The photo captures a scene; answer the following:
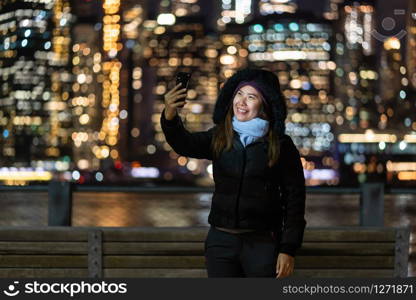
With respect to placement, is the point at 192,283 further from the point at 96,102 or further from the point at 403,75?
the point at 96,102

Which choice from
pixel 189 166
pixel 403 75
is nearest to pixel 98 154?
pixel 189 166

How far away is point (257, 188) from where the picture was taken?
14.7ft

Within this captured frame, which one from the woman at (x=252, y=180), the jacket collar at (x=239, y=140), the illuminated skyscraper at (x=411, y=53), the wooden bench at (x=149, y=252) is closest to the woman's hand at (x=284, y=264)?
the woman at (x=252, y=180)

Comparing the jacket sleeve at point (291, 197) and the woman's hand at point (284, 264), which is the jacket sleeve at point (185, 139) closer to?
the jacket sleeve at point (291, 197)

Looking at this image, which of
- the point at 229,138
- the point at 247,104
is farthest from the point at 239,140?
the point at 247,104

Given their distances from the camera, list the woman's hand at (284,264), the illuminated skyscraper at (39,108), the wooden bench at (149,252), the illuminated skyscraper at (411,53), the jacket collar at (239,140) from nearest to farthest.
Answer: the woman's hand at (284,264) < the jacket collar at (239,140) < the wooden bench at (149,252) < the illuminated skyscraper at (39,108) < the illuminated skyscraper at (411,53)

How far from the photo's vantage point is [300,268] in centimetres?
662

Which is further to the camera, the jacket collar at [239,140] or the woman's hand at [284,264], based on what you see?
the jacket collar at [239,140]

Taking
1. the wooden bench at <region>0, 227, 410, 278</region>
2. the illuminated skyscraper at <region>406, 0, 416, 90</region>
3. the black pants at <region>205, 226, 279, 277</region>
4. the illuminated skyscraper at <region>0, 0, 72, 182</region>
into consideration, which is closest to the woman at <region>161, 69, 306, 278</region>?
the black pants at <region>205, 226, 279, 277</region>

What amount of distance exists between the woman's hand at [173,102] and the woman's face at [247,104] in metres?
0.29

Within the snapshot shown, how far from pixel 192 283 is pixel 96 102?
195673 millimetres

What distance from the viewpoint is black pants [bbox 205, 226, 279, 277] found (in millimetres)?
4484

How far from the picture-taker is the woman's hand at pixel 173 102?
4457mm

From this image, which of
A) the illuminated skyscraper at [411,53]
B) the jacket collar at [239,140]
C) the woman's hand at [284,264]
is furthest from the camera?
the illuminated skyscraper at [411,53]
